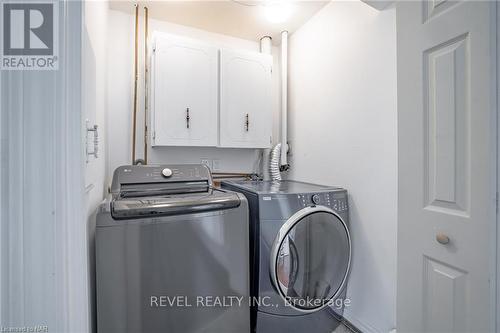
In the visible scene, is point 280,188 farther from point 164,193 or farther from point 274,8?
point 274,8

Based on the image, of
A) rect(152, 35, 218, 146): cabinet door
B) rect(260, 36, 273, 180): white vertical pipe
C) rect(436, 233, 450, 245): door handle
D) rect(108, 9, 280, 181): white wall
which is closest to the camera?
rect(436, 233, 450, 245): door handle

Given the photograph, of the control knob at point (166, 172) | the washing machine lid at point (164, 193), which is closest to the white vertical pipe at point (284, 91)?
the washing machine lid at point (164, 193)

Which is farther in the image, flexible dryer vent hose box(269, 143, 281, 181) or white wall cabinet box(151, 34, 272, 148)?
flexible dryer vent hose box(269, 143, 281, 181)

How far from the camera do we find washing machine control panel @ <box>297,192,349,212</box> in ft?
5.07

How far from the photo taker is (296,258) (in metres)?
1.50

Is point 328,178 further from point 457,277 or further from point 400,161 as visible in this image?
point 457,277

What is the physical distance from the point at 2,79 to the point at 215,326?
1.37 meters

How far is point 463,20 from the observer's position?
93cm

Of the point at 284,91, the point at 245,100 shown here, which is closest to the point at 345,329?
the point at 245,100

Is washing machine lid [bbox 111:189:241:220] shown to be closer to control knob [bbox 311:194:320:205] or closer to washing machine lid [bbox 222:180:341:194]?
washing machine lid [bbox 222:180:341:194]

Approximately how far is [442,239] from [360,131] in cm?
89

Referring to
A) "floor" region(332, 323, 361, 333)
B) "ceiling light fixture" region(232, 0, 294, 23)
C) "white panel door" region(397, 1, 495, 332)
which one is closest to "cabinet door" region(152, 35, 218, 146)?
"ceiling light fixture" region(232, 0, 294, 23)

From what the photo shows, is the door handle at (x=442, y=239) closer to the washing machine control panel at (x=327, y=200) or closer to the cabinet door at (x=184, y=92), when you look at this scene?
the washing machine control panel at (x=327, y=200)

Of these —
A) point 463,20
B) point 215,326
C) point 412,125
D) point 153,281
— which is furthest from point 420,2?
point 215,326
